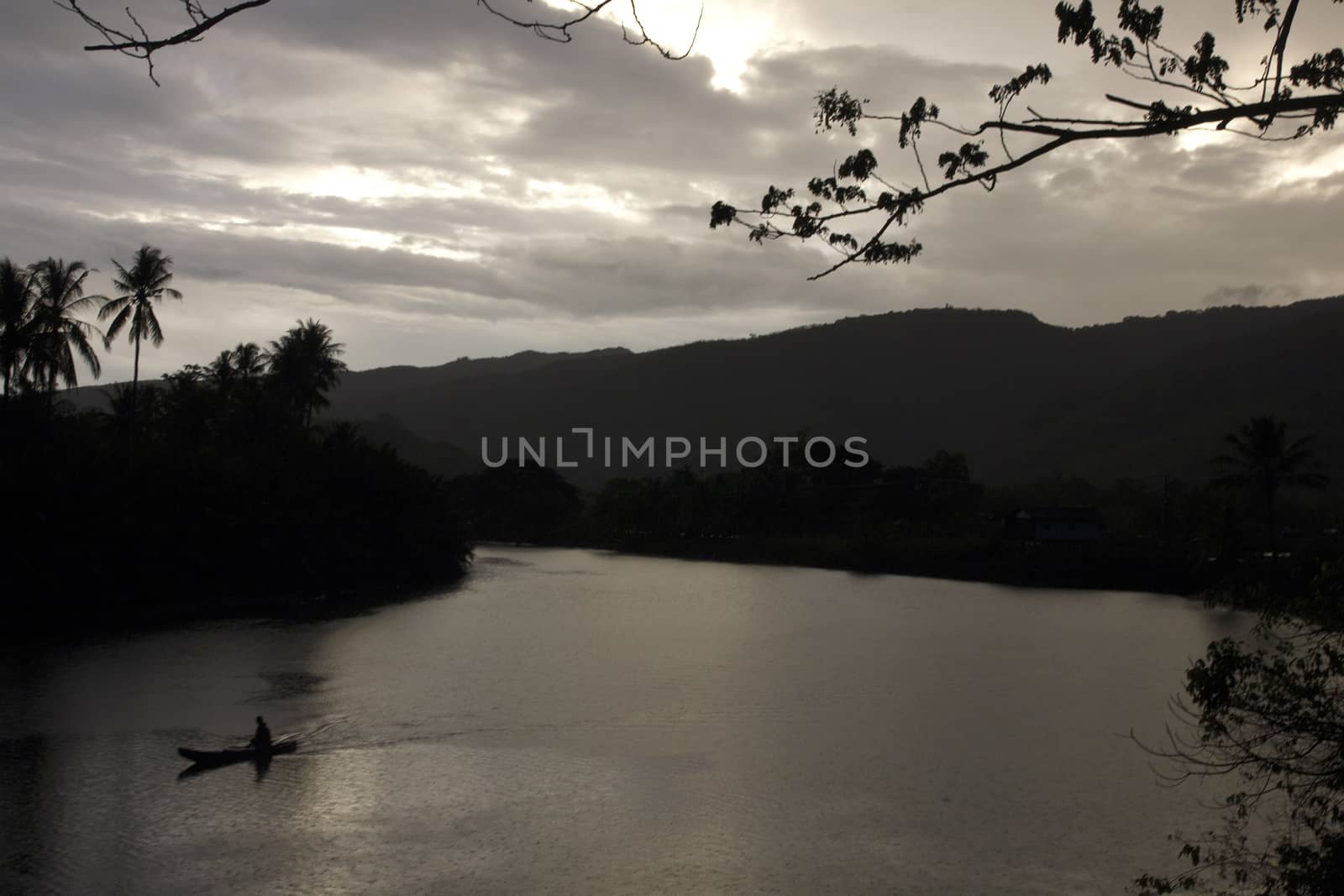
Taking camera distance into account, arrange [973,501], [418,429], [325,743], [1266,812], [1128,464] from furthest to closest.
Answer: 1. [418,429]
2. [1128,464]
3. [973,501]
4. [325,743]
5. [1266,812]

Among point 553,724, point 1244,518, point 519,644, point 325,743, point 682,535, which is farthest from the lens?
point 682,535

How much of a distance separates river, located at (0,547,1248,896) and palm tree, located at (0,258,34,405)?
852 cm

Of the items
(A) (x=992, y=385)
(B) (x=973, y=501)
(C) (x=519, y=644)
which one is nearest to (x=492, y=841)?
(C) (x=519, y=644)

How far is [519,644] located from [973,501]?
4572 cm

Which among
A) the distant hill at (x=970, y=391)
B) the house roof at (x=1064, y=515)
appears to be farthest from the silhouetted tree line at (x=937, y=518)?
the distant hill at (x=970, y=391)

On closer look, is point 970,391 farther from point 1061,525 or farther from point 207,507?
point 207,507

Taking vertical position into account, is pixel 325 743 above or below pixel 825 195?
below

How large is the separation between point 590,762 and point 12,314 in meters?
21.9

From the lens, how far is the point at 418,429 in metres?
161

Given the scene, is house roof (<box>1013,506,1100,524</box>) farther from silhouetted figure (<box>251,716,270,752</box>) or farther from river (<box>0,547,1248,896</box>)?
silhouetted figure (<box>251,716,270,752</box>)

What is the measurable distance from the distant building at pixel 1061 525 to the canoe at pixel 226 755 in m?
43.1

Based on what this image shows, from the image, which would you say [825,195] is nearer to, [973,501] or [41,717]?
[41,717]

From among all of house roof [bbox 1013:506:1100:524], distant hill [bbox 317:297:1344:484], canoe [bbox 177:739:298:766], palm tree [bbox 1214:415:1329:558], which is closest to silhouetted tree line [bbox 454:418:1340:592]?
palm tree [bbox 1214:415:1329:558]

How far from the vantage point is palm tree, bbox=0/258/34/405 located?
29.1 meters
